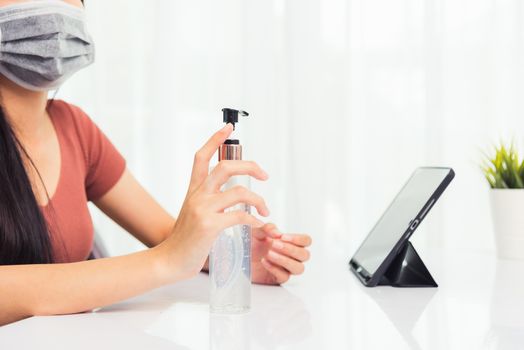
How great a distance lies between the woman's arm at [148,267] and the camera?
66 centimetres

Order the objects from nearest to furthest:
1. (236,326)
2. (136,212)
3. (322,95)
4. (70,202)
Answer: (236,326) < (70,202) < (136,212) < (322,95)

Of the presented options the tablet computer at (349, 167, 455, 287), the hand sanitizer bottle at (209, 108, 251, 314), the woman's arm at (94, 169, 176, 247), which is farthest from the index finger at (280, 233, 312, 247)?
the woman's arm at (94, 169, 176, 247)

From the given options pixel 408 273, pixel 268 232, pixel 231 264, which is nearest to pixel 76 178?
pixel 268 232

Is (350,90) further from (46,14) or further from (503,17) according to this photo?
(46,14)

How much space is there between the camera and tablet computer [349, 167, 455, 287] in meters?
0.84

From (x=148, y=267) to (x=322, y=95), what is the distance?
1.35 metres

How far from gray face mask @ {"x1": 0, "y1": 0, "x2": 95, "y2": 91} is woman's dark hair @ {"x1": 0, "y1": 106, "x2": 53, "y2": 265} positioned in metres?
0.09

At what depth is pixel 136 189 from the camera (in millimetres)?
1227

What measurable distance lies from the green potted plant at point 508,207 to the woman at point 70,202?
445 millimetres

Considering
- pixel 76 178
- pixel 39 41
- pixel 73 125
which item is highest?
pixel 39 41

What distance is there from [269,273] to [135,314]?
10.3 inches

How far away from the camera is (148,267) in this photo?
71 cm

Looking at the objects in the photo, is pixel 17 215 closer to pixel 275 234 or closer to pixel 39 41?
pixel 39 41

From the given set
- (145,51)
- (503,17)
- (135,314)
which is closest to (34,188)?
(135,314)
